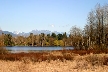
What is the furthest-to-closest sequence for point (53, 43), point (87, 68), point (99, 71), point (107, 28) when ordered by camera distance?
1. point (53, 43)
2. point (107, 28)
3. point (87, 68)
4. point (99, 71)

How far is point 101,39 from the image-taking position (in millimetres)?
58781

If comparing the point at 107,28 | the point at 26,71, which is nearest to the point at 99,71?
the point at 26,71

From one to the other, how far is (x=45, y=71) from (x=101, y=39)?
45.2 m

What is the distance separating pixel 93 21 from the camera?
60.8 m

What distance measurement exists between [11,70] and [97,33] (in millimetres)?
47000

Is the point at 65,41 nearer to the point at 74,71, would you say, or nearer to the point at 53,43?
the point at 53,43

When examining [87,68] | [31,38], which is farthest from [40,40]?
[87,68]

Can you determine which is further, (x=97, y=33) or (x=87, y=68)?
(x=97, y=33)

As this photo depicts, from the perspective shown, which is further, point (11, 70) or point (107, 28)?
point (107, 28)

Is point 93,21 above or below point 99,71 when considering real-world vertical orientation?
above

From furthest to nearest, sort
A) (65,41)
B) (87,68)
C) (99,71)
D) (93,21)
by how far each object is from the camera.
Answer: (65,41) → (93,21) → (87,68) → (99,71)

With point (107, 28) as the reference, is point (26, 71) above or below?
below

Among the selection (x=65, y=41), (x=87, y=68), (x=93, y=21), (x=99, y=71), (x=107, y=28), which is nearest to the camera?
(x=99, y=71)

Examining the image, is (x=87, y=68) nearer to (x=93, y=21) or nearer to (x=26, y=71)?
(x=26, y=71)
